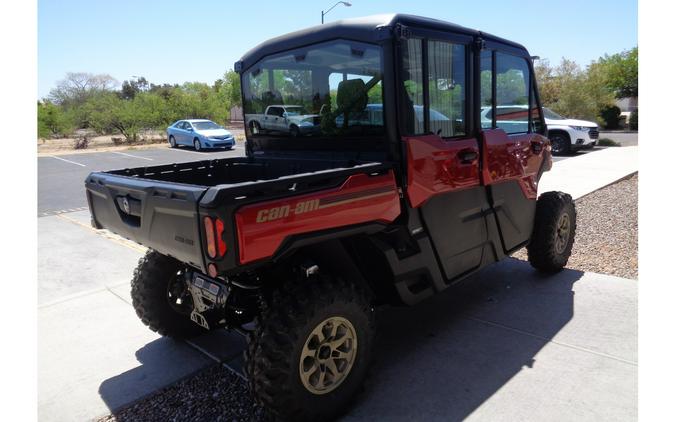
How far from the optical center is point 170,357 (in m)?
3.46

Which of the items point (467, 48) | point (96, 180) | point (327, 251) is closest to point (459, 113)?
point (467, 48)

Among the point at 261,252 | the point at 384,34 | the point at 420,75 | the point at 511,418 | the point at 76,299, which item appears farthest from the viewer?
the point at 76,299

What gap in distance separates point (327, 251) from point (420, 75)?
1.27 meters

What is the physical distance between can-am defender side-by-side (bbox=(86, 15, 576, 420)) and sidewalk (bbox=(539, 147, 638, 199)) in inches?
245

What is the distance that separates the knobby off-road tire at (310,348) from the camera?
2436mm

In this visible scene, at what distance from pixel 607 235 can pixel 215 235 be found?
5.93 metres

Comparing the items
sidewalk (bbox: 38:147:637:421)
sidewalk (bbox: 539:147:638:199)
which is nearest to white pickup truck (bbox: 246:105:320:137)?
sidewalk (bbox: 38:147:637:421)

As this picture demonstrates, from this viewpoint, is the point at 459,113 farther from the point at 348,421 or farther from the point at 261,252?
the point at 348,421

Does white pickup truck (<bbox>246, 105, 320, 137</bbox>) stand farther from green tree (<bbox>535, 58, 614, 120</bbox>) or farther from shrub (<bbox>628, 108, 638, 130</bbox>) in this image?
shrub (<bbox>628, 108, 638, 130</bbox>)

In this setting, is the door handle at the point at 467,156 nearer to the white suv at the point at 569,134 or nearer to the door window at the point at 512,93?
the door window at the point at 512,93

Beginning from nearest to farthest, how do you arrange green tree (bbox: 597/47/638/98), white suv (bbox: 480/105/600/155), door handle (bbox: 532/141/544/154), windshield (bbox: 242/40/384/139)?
windshield (bbox: 242/40/384/139) < door handle (bbox: 532/141/544/154) < white suv (bbox: 480/105/600/155) < green tree (bbox: 597/47/638/98)

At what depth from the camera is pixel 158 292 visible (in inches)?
138

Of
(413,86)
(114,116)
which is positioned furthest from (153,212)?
(114,116)

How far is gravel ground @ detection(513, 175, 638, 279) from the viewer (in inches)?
204
